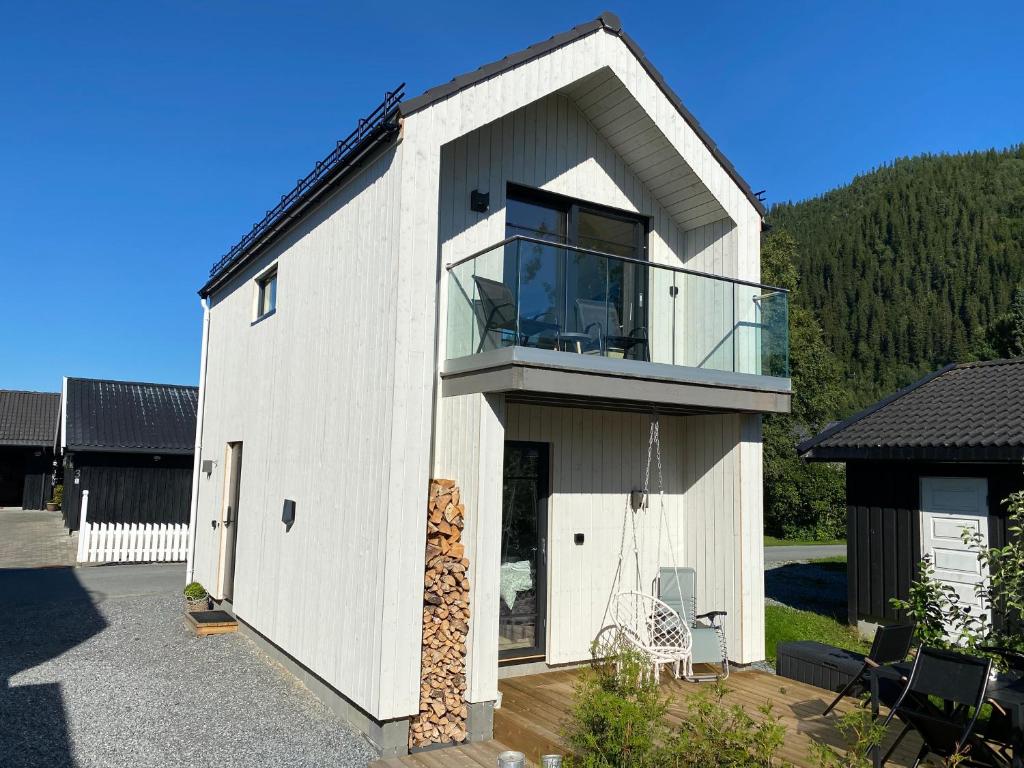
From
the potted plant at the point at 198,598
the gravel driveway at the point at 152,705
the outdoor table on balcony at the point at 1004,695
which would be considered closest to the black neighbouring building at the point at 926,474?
the outdoor table on balcony at the point at 1004,695

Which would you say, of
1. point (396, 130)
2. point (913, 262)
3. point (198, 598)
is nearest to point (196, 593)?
point (198, 598)

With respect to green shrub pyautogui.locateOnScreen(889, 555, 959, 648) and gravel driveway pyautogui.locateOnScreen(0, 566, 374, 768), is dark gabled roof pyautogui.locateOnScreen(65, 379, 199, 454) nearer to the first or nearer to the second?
gravel driveway pyautogui.locateOnScreen(0, 566, 374, 768)

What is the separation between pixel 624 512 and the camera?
8.66 metres

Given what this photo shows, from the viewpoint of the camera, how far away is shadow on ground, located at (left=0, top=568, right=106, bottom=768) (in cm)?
564

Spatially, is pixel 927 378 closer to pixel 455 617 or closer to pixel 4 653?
pixel 455 617

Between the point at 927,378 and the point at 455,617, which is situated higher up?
the point at 927,378

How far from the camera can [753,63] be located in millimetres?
15867

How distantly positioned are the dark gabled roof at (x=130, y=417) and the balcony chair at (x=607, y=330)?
1513 centimetres

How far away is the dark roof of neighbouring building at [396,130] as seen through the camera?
6.34 metres

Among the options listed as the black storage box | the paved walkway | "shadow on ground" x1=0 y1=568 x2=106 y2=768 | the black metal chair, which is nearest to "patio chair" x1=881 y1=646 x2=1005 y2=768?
the black metal chair

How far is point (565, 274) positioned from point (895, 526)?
664 cm

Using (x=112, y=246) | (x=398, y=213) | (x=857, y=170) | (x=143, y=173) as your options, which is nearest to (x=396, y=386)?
(x=398, y=213)

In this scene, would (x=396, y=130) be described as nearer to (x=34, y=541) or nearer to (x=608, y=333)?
(x=608, y=333)

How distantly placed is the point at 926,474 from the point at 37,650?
11.4m
